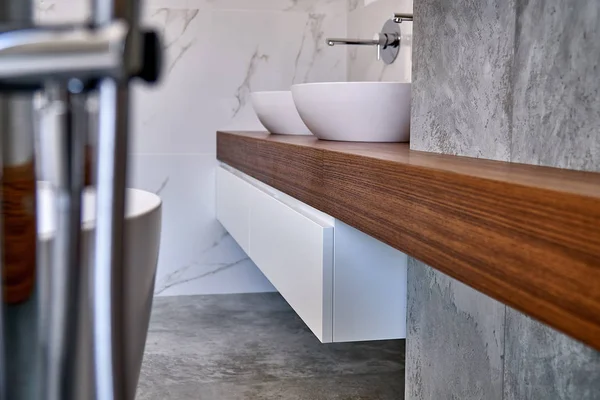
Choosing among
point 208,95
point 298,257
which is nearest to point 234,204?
point 208,95

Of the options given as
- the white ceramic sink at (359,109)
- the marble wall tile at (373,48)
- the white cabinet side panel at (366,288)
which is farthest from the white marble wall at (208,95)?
the white cabinet side panel at (366,288)

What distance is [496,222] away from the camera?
0.97 m

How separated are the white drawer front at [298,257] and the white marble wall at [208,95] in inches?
43.9

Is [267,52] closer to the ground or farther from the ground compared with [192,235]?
farther from the ground

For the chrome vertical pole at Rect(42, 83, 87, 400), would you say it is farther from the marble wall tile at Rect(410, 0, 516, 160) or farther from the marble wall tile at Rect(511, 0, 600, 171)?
the marble wall tile at Rect(410, 0, 516, 160)

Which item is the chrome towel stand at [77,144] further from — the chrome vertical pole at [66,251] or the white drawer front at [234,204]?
the white drawer front at [234,204]

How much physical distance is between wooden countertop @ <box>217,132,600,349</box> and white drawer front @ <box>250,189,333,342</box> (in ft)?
0.79

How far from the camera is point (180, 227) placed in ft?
12.3

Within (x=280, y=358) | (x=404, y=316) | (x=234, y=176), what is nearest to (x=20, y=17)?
(x=404, y=316)

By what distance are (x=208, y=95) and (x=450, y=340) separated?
7.79 feet

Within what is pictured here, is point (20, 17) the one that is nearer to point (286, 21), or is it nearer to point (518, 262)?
point (518, 262)

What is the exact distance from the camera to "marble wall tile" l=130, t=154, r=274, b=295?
370 centimetres

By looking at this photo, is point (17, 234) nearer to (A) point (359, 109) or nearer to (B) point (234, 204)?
(A) point (359, 109)

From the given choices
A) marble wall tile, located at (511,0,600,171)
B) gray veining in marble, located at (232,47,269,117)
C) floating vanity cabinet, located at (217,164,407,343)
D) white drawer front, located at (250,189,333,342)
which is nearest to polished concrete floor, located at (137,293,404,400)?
white drawer front, located at (250,189,333,342)
